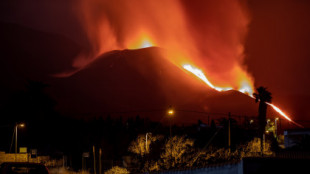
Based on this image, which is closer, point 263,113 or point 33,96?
point 263,113

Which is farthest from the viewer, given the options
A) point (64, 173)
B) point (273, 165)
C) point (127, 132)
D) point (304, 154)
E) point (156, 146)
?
point (127, 132)

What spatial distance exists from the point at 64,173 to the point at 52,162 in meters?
5.91

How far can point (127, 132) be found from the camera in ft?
313

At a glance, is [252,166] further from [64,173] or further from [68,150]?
[68,150]

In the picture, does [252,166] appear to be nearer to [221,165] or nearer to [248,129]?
[221,165]

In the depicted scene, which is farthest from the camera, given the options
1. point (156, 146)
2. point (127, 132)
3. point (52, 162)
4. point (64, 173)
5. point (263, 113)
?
point (127, 132)

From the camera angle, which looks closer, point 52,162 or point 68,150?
point 52,162

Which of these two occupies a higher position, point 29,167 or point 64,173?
point 29,167

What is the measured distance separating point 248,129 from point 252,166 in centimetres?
6413

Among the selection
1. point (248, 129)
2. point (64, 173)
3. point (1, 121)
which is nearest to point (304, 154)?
point (64, 173)

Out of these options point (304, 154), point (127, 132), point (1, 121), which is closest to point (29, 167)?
point (304, 154)

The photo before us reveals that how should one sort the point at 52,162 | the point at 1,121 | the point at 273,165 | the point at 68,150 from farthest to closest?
the point at 1,121
the point at 68,150
the point at 52,162
the point at 273,165

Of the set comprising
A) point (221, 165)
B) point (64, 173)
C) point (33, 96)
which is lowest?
point (64, 173)

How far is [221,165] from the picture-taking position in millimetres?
28062
